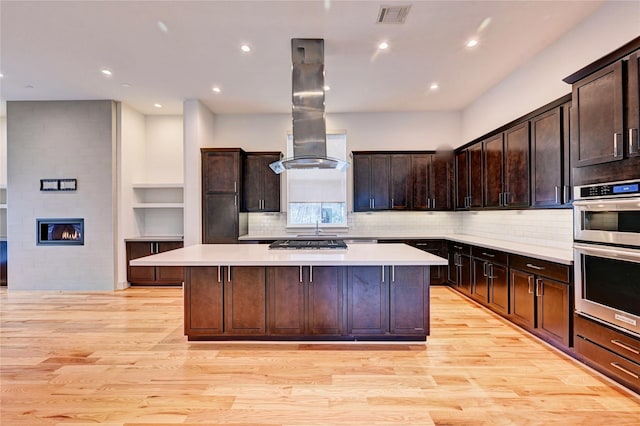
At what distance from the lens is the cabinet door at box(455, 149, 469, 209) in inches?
214

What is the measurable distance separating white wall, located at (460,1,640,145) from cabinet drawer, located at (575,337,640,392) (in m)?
2.59

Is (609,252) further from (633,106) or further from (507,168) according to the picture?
(507,168)

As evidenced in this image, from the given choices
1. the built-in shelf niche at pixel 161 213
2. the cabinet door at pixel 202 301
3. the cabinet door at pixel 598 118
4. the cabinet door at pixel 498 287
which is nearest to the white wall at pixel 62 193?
the built-in shelf niche at pixel 161 213

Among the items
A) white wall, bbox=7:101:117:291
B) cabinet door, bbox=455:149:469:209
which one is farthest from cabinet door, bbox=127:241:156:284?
cabinet door, bbox=455:149:469:209

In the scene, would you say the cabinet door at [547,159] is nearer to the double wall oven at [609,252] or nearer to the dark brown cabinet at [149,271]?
the double wall oven at [609,252]

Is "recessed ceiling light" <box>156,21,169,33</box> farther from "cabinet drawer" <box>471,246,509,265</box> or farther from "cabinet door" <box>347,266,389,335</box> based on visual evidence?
"cabinet drawer" <box>471,246,509,265</box>

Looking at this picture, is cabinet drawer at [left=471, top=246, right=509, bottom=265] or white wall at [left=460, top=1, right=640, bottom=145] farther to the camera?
cabinet drawer at [left=471, top=246, right=509, bottom=265]

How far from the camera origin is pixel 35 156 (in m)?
5.62

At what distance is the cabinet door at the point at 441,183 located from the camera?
5934 millimetres

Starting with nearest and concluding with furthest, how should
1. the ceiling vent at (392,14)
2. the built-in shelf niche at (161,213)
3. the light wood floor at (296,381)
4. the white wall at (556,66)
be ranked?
the light wood floor at (296,381) → the white wall at (556,66) → the ceiling vent at (392,14) → the built-in shelf niche at (161,213)

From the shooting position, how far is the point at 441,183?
5.96 meters

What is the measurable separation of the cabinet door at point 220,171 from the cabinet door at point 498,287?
4125 mm

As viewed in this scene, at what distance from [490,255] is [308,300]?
257 centimetres

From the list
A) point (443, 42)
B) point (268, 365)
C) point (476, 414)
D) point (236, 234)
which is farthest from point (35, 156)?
point (476, 414)
